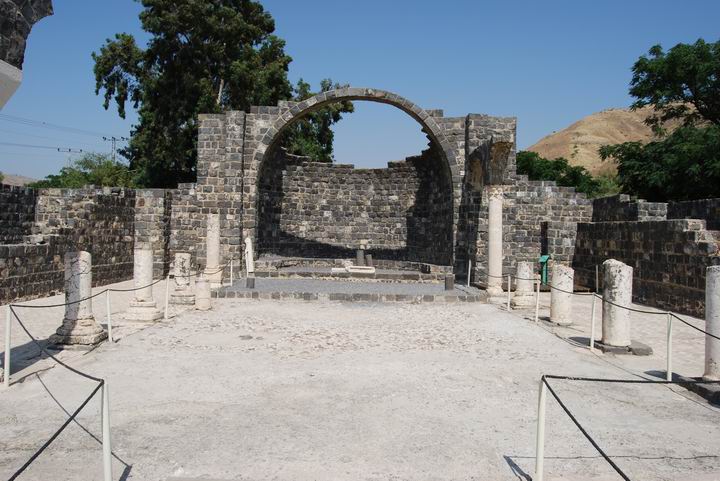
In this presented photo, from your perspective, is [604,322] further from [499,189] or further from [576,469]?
[499,189]

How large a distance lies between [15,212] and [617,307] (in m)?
15.9

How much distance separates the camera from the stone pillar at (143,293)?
34.0 ft

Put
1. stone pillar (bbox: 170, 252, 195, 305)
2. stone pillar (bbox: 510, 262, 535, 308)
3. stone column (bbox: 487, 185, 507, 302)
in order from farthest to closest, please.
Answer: stone column (bbox: 487, 185, 507, 302), stone pillar (bbox: 510, 262, 535, 308), stone pillar (bbox: 170, 252, 195, 305)

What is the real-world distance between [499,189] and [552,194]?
12.8 ft

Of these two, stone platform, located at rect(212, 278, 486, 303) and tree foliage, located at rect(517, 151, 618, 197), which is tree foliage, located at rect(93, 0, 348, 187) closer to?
stone platform, located at rect(212, 278, 486, 303)

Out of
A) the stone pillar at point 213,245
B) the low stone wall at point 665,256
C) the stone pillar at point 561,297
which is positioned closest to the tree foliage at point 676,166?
the low stone wall at point 665,256

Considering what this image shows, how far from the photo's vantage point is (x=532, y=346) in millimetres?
8758

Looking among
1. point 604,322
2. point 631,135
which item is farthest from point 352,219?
point 631,135

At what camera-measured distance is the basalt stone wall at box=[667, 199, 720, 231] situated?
→ 47.4 feet

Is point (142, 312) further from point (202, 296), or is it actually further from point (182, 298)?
point (182, 298)

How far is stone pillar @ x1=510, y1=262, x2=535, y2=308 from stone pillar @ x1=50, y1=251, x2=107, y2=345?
343 inches

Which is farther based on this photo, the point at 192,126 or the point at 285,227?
the point at 192,126

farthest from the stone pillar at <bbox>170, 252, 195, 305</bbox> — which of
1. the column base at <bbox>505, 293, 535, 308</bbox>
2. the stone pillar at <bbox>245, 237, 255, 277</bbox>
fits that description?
the column base at <bbox>505, 293, 535, 308</bbox>

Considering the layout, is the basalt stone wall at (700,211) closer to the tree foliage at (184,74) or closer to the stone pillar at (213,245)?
the stone pillar at (213,245)
